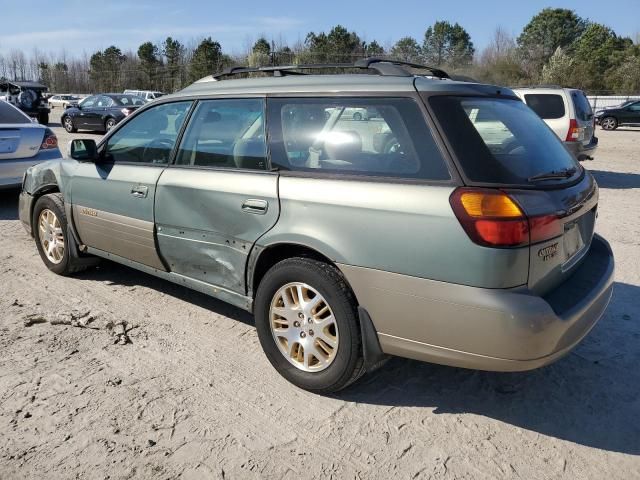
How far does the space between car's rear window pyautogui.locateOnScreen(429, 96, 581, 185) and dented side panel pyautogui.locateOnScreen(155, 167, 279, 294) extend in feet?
3.55

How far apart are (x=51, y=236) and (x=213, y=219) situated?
2.37 m

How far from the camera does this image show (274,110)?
11.1 ft

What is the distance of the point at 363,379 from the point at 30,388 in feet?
6.36

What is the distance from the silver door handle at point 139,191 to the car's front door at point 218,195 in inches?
6.0

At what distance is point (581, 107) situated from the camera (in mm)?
10953

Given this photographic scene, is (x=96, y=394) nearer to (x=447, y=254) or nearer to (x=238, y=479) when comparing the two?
(x=238, y=479)

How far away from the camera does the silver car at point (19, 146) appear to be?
7.38 m

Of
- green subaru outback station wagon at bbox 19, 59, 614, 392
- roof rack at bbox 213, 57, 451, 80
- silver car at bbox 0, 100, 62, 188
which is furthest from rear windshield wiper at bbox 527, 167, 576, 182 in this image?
silver car at bbox 0, 100, 62, 188

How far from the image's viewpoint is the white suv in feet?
34.4

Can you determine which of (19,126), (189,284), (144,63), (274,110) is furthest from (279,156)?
(144,63)

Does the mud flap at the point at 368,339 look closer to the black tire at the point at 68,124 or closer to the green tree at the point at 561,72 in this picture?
the black tire at the point at 68,124

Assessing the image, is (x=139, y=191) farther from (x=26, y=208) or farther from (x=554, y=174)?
(x=554, y=174)

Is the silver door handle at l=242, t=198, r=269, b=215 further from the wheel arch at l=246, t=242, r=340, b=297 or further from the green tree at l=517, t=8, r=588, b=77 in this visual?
the green tree at l=517, t=8, r=588, b=77

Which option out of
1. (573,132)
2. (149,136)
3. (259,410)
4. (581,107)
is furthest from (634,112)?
(259,410)
